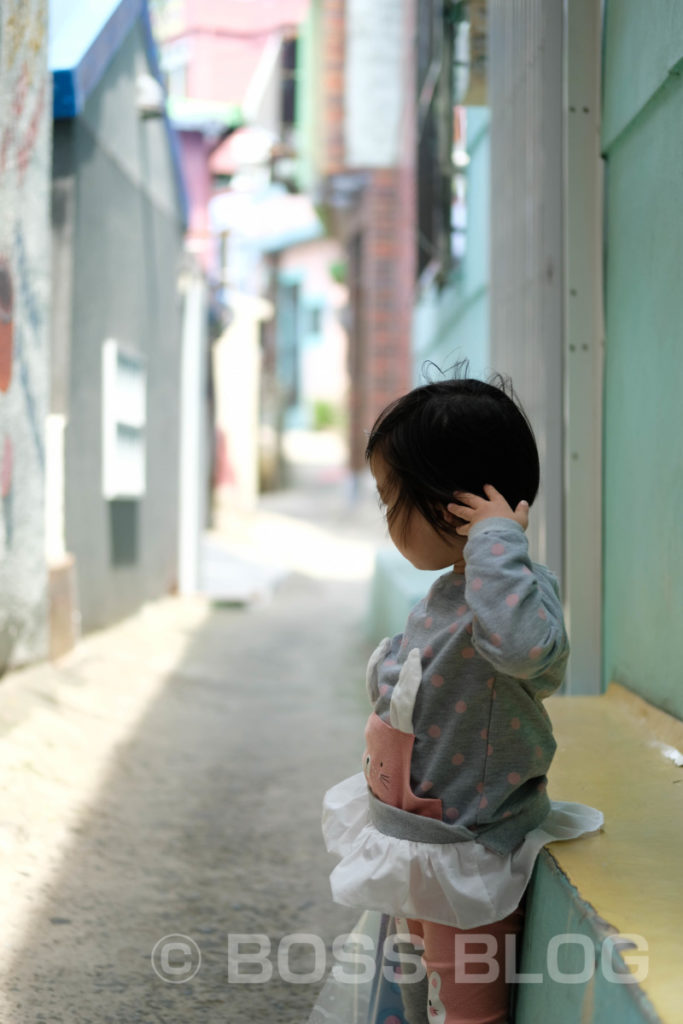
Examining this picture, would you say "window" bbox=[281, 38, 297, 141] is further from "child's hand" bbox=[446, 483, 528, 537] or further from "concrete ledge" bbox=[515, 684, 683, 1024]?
"child's hand" bbox=[446, 483, 528, 537]

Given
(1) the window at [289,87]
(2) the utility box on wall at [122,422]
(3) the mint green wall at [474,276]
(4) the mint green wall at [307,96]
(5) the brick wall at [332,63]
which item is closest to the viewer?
(3) the mint green wall at [474,276]

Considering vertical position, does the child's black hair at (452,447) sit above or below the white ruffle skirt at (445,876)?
above

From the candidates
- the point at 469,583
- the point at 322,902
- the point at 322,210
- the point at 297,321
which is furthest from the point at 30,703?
the point at 297,321

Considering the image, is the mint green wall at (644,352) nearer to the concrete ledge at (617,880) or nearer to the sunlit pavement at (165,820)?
the concrete ledge at (617,880)

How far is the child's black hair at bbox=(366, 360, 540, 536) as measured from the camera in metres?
1.60

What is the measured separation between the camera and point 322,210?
55.8ft

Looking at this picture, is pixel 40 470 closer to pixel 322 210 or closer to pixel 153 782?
pixel 153 782

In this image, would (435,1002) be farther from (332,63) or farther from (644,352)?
(332,63)

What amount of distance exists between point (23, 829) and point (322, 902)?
814mm

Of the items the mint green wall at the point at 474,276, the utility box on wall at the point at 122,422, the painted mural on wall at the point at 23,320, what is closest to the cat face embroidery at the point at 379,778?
the painted mural on wall at the point at 23,320

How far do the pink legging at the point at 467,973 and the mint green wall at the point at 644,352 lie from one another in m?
0.68

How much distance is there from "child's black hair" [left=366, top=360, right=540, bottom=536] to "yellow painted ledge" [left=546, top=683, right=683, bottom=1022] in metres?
0.53

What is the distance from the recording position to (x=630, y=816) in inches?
67.9

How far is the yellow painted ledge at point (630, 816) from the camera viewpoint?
4.22 ft
